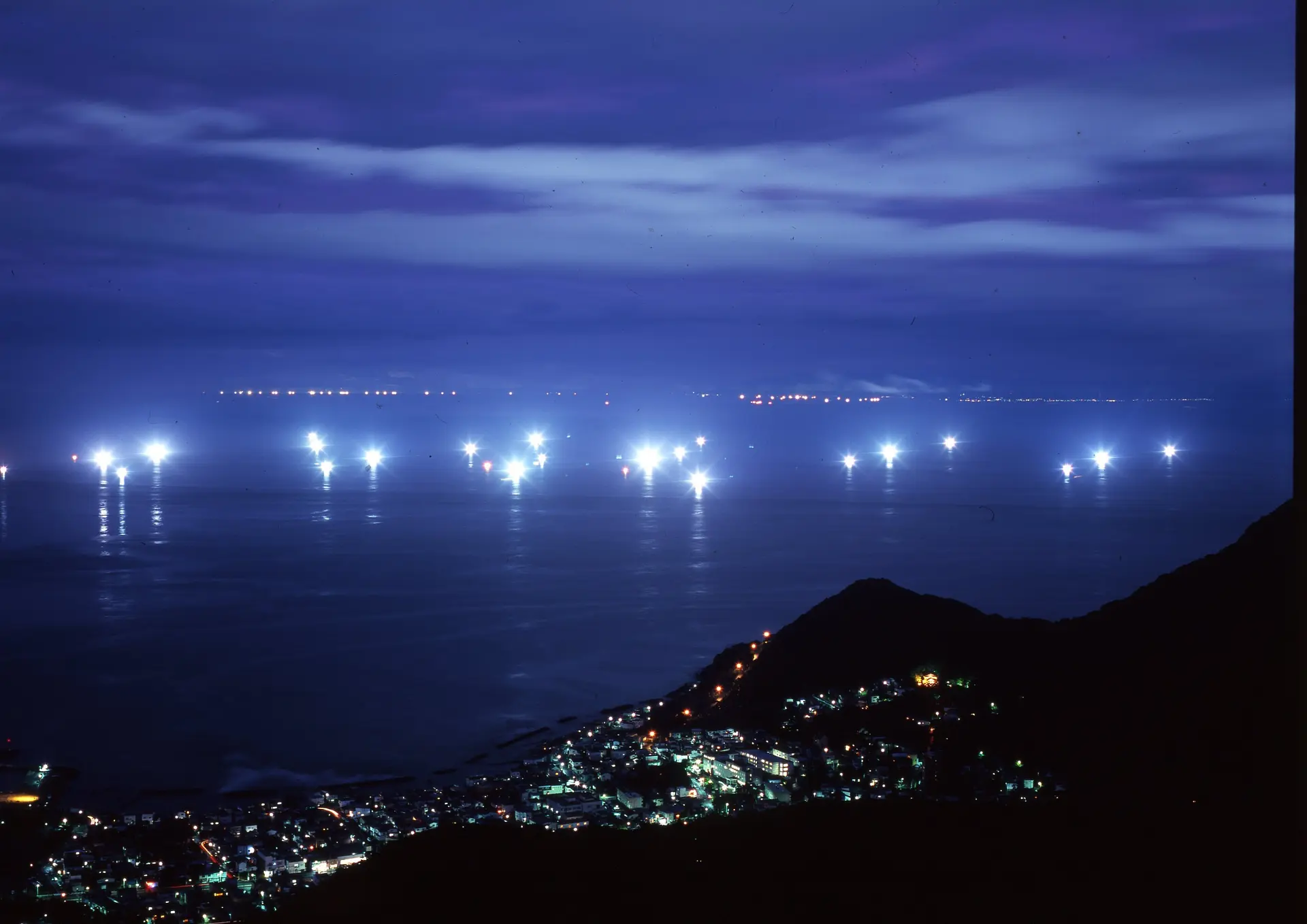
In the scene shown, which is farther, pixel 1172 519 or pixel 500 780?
pixel 1172 519

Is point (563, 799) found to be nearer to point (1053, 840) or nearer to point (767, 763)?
point (767, 763)

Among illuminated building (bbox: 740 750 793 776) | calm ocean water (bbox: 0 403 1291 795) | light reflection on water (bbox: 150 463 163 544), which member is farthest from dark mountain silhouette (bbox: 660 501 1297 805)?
light reflection on water (bbox: 150 463 163 544)

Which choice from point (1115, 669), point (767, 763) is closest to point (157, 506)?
point (767, 763)

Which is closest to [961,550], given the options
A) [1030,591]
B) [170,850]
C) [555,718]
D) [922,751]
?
[1030,591]

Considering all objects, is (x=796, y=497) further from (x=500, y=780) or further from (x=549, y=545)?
(x=500, y=780)

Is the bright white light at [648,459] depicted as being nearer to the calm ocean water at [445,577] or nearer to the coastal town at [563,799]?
the calm ocean water at [445,577]

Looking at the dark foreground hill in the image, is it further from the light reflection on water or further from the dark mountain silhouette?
the light reflection on water

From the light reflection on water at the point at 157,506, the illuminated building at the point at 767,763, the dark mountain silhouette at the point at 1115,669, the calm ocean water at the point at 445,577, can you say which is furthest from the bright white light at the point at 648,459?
the illuminated building at the point at 767,763
